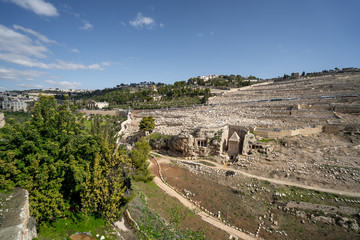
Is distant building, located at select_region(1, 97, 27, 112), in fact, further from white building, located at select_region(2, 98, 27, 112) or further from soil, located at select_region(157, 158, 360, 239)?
soil, located at select_region(157, 158, 360, 239)

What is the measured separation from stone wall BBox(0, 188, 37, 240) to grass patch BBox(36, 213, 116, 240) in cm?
76

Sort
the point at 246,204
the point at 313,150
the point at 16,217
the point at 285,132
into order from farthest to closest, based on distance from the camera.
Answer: the point at 285,132
the point at 313,150
the point at 246,204
the point at 16,217

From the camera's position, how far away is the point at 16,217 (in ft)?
25.0

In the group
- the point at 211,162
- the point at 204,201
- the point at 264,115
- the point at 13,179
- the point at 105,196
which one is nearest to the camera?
the point at 13,179

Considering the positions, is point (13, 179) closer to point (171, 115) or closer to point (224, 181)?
point (224, 181)

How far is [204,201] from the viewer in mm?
17203

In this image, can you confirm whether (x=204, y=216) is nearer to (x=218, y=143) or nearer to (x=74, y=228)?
(x=74, y=228)

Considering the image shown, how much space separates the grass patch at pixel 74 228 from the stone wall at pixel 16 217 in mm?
762

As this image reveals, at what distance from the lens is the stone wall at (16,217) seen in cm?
705

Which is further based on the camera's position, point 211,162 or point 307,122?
point 307,122

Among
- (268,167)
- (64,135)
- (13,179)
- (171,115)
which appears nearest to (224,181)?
(268,167)

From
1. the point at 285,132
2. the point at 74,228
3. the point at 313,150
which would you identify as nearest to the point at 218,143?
the point at 285,132

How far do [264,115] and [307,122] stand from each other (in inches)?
281

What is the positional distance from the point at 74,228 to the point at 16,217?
3.30 meters
